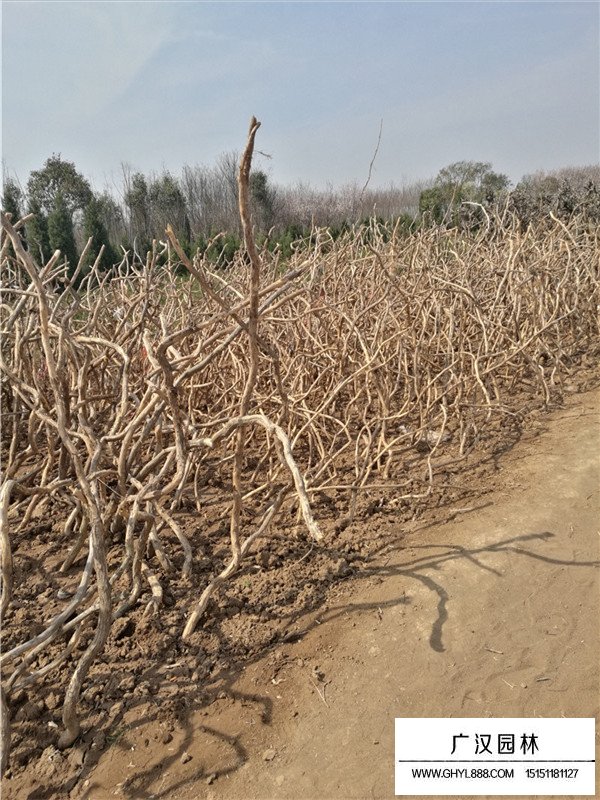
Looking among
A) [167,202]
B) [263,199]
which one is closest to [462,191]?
[263,199]

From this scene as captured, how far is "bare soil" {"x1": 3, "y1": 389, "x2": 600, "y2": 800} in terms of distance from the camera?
1.39m

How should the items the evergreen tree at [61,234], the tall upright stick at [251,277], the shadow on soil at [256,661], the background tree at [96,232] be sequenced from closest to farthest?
the tall upright stick at [251,277] → the shadow on soil at [256,661] → the background tree at [96,232] → the evergreen tree at [61,234]

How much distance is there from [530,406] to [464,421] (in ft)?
1.97

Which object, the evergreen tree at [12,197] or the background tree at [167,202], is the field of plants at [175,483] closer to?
the evergreen tree at [12,197]

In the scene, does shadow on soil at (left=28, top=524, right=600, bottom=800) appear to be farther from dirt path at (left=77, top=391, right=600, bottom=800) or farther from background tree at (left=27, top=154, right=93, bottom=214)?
background tree at (left=27, top=154, right=93, bottom=214)

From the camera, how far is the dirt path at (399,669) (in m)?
1.39

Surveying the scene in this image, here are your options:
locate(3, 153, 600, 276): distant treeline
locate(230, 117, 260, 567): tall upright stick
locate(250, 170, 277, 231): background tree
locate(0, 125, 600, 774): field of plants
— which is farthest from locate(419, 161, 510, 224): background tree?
locate(230, 117, 260, 567): tall upright stick

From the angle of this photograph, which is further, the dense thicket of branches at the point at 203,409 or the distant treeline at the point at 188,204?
the distant treeline at the point at 188,204

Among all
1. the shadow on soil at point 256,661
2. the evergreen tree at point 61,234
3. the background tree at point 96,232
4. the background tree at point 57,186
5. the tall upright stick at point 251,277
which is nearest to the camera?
the tall upright stick at point 251,277

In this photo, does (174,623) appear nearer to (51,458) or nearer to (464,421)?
(51,458)

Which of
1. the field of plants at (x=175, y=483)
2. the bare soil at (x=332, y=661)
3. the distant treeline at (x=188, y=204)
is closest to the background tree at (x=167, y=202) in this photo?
the distant treeline at (x=188, y=204)

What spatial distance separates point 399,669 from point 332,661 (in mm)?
195

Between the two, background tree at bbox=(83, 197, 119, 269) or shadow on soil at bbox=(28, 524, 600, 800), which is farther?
background tree at bbox=(83, 197, 119, 269)

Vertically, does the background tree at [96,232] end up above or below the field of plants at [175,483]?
above
